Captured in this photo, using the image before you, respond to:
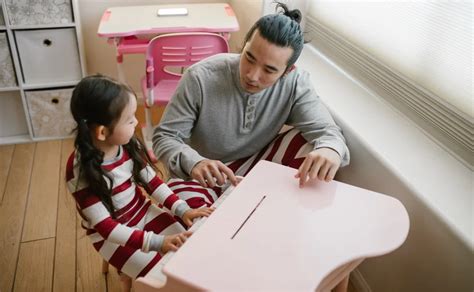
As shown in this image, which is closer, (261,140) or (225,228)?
(225,228)

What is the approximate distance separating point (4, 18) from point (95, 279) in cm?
142

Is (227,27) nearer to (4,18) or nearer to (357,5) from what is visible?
(357,5)

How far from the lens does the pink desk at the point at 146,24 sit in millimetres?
2078

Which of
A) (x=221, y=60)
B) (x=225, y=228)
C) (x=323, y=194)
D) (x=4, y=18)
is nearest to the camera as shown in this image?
(x=225, y=228)

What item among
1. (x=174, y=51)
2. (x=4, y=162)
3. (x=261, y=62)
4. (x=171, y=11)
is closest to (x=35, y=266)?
(x=4, y=162)

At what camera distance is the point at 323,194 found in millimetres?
1063

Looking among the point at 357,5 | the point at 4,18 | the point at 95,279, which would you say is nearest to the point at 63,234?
the point at 95,279

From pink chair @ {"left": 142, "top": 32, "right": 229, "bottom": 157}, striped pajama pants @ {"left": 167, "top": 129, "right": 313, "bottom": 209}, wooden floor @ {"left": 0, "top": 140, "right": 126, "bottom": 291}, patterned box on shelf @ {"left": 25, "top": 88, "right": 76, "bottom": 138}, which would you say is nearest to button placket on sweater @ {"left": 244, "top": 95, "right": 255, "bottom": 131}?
striped pajama pants @ {"left": 167, "top": 129, "right": 313, "bottom": 209}

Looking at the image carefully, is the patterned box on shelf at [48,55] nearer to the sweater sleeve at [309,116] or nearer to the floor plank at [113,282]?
the floor plank at [113,282]

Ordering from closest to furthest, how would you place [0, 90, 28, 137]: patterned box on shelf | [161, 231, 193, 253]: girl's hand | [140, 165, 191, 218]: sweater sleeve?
1. [161, 231, 193, 253]: girl's hand
2. [140, 165, 191, 218]: sweater sleeve
3. [0, 90, 28, 137]: patterned box on shelf

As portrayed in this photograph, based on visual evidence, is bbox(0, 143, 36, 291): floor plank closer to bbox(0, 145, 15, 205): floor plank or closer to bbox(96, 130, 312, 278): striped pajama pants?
bbox(0, 145, 15, 205): floor plank

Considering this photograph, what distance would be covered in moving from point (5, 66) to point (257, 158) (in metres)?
1.56

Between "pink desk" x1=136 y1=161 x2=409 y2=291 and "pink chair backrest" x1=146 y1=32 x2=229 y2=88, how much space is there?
1.04 meters

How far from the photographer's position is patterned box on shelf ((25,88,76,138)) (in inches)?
92.9
